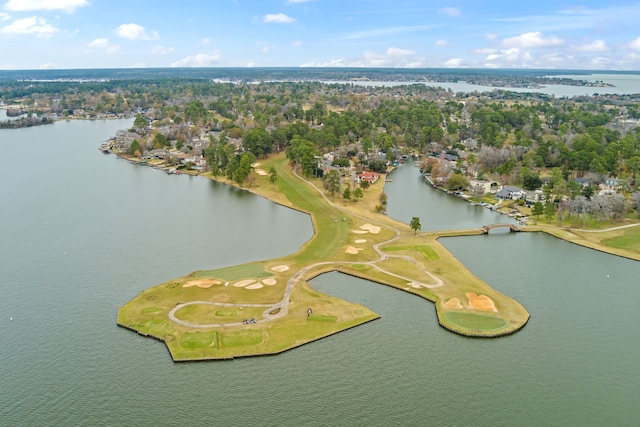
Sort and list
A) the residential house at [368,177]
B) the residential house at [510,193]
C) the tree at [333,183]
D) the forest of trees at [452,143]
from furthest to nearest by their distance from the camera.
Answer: the residential house at [368,177] < the forest of trees at [452,143] < the residential house at [510,193] < the tree at [333,183]

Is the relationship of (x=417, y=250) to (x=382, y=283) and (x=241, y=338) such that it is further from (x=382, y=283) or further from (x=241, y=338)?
(x=241, y=338)

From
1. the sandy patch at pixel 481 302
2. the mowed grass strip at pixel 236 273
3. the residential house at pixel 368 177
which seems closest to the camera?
the sandy patch at pixel 481 302

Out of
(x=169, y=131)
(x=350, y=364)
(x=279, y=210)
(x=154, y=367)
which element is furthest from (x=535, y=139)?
(x=154, y=367)

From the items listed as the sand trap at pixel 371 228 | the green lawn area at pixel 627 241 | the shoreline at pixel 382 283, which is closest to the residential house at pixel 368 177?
the shoreline at pixel 382 283

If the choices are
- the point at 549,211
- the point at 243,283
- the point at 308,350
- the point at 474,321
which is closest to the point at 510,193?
the point at 549,211

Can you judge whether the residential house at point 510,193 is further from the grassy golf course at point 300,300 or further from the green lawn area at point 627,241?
the grassy golf course at point 300,300

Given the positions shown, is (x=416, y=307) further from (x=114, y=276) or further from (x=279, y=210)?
(x=279, y=210)
